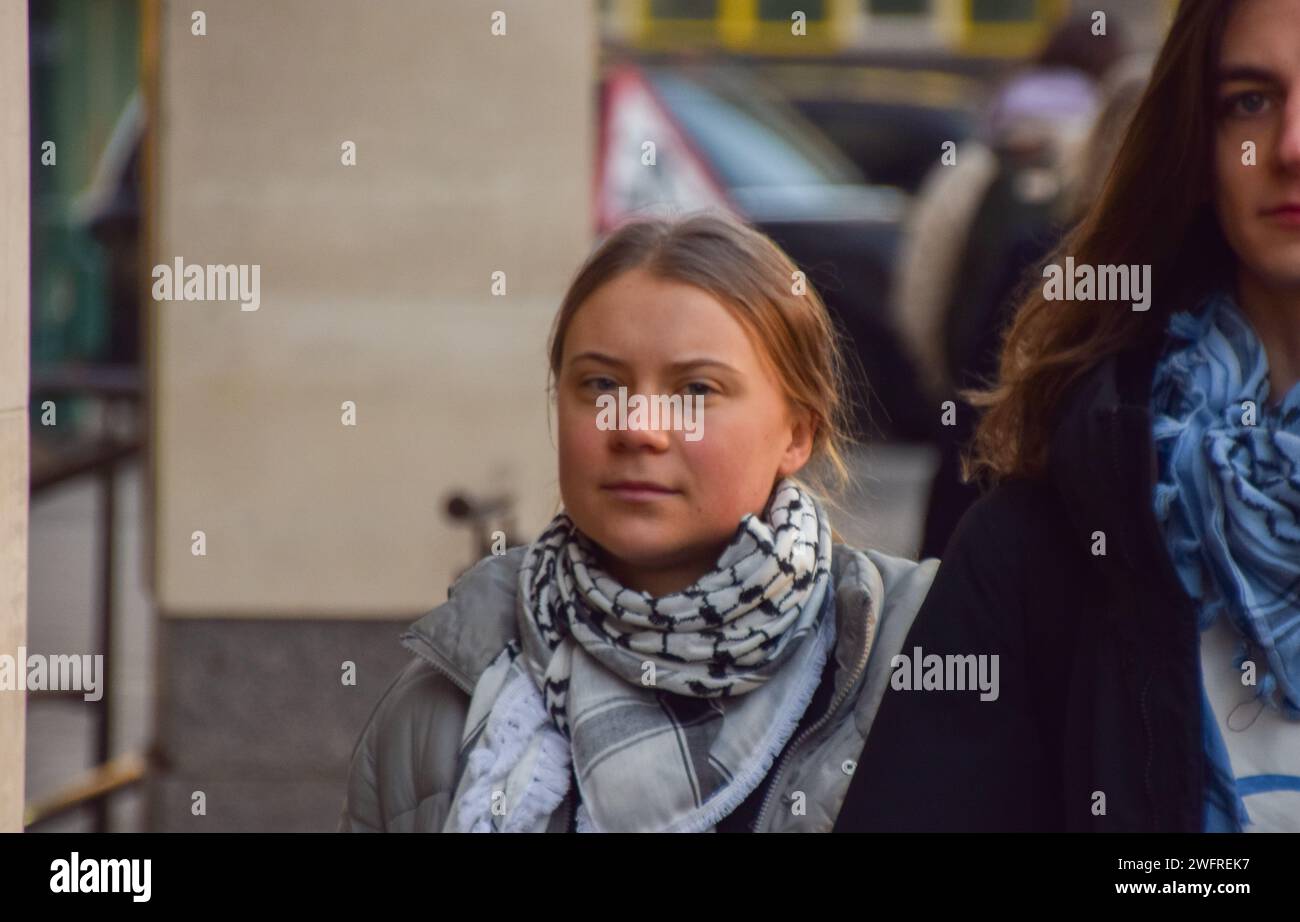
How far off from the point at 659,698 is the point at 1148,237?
2.49 ft

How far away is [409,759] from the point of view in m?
2.35

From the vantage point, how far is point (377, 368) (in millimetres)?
4781

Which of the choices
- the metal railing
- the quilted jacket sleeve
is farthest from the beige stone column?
the metal railing

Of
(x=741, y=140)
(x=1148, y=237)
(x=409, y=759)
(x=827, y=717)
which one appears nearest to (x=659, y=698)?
(x=827, y=717)

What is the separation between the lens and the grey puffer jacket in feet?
7.36

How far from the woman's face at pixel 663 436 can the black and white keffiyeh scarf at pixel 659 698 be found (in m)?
0.04

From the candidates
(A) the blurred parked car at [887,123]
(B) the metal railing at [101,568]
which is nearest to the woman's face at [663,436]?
(B) the metal railing at [101,568]

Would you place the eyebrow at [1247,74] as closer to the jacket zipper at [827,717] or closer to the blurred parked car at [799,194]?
the jacket zipper at [827,717]

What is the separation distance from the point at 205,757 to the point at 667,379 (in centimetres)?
291

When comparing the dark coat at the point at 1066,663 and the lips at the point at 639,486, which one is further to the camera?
the lips at the point at 639,486

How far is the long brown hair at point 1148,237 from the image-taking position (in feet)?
6.82

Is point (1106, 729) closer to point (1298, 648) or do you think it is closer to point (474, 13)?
point (1298, 648)

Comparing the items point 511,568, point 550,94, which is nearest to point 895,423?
point 550,94

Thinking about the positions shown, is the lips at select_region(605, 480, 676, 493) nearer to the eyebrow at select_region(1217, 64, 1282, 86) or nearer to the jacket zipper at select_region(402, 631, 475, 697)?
the jacket zipper at select_region(402, 631, 475, 697)
